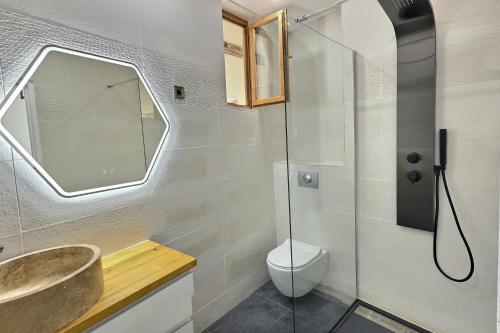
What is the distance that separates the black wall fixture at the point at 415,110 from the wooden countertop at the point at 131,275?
4.69ft

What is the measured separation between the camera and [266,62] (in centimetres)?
221

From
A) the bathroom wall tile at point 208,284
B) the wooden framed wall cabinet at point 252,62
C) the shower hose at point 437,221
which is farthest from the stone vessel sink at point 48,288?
the shower hose at point 437,221

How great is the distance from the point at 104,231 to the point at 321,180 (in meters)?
1.46

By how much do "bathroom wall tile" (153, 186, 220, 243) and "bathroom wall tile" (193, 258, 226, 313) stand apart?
1.15 feet

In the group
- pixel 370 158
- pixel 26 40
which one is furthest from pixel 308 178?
pixel 26 40

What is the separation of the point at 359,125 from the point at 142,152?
1.53m

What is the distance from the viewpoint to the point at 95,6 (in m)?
1.20

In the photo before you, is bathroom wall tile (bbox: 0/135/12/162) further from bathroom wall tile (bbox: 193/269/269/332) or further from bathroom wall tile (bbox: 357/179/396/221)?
bathroom wall tile (bbox: 357/179/396/221)

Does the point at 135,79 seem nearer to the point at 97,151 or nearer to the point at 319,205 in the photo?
the point at 97,151

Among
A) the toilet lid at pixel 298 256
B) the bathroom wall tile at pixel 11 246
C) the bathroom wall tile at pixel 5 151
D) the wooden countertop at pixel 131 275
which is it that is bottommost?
the toilet lid at pixel 298 256

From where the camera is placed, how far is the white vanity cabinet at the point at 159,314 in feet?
2.90

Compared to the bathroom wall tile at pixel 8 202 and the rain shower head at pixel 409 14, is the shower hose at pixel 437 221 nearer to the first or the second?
the rain shower head at pixel 409 14

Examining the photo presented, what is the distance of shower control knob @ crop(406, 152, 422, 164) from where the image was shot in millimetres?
1519

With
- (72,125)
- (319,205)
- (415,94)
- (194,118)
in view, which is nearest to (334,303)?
(319,205)
